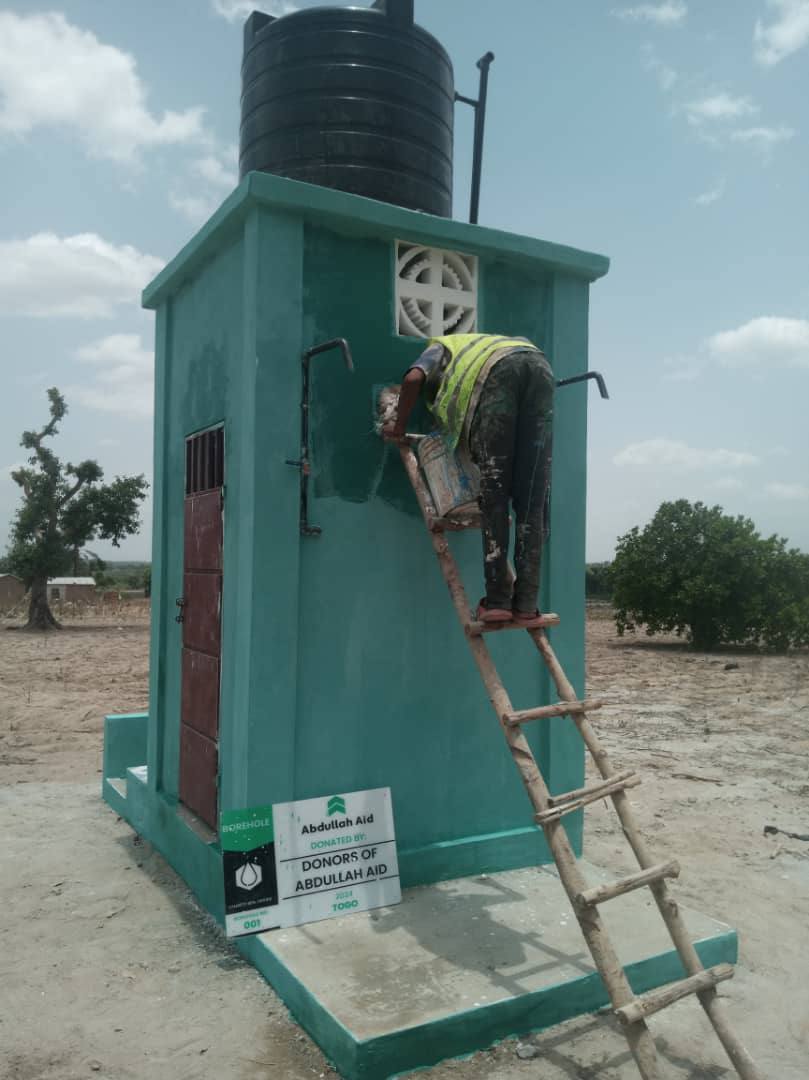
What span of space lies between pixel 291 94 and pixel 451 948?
5.03 m

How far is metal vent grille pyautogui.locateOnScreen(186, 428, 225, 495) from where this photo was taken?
5.04 m

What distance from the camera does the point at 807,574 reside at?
18438mm

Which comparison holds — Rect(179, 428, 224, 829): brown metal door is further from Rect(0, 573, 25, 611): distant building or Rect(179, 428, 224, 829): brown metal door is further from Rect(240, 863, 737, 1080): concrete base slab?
Rect(0, 573, 25, 611): distant building

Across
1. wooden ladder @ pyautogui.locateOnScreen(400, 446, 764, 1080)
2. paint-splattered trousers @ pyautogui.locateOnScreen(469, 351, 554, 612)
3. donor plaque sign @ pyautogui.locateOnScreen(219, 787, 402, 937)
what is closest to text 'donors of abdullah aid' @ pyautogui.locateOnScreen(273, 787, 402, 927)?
donor plaque sign @ pyautogui.locateOnScreen(219, 787, 402, 937)

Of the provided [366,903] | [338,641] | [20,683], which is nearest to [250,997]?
[366,903]

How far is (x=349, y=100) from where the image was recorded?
17.4 ft

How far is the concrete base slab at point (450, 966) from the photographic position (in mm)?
3312

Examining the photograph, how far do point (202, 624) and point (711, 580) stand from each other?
51.1 ft

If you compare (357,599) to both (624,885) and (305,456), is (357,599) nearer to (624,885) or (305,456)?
(305,456)

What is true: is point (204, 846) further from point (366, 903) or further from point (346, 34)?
point (346, 34)

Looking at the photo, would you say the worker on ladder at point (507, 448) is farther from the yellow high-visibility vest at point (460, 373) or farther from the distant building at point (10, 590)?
the distant building at point (10, 590)

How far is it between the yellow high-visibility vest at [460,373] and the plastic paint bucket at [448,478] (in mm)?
86

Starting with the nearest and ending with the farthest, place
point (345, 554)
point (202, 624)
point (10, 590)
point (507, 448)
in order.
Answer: point (507, 448) → point (345, 554) → point (202, 624) → point (10, 590)

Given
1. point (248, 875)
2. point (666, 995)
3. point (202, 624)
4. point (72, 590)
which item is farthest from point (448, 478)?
point (72, 590)
